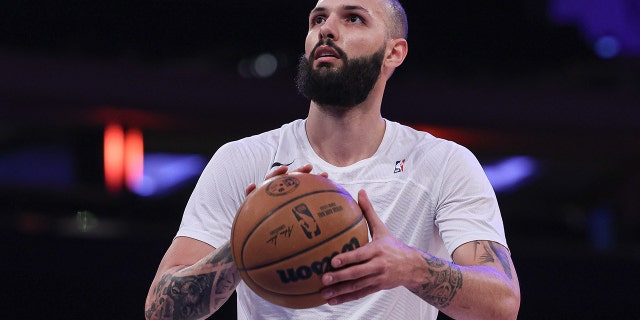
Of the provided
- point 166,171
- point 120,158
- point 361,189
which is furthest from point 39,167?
point 361,189

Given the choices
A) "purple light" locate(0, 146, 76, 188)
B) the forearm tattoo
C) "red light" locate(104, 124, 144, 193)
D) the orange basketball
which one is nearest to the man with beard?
the forearm tattoo

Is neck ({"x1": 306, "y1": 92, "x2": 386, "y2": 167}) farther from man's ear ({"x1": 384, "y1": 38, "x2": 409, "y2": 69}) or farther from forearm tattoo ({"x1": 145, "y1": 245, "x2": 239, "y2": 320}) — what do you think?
forearm tattoo ({"x1": 145, "y1": 245, "x2": 239, "y2": 320})

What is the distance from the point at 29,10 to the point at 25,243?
7.95ft

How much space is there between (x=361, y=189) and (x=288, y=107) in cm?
496

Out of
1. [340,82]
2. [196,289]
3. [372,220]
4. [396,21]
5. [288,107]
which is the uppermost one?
[396,21]

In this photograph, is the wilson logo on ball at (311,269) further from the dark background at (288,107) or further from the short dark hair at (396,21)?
the dark background at (288,107)

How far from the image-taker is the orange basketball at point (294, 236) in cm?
232

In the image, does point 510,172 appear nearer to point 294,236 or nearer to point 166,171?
point 166,171

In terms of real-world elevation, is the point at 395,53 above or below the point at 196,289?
above

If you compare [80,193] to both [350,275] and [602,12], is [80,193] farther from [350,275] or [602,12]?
[350,275]

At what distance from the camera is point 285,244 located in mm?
2342

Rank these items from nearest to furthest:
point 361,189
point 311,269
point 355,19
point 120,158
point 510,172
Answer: point 311,269 → point 361,189 → point 355,19 → point 120,158 → point 510,172

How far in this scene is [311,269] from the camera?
2311mm

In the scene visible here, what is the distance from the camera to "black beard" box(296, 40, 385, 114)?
317 centimetres
